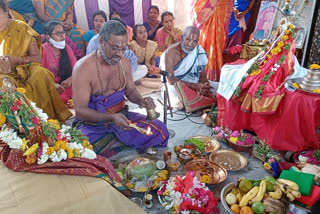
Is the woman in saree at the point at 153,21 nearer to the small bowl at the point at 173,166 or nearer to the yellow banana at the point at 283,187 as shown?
the small bowl at the point at 173,166

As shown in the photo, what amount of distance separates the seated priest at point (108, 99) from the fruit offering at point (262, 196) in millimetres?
1329

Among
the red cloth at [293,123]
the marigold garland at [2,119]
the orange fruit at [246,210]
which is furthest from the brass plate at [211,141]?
the marigold garland at [2,119]

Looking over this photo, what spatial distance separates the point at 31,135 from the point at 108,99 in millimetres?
1339

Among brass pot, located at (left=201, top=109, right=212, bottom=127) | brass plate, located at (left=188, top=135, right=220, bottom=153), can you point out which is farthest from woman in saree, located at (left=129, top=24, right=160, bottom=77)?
brass plate, located at (left=188, top=135, right=220, bottom=153)

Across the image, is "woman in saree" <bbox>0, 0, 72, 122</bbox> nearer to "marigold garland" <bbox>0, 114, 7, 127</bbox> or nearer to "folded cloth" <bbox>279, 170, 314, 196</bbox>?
"marigold garland" <bbox>0, 114, 7, 127</bbox>

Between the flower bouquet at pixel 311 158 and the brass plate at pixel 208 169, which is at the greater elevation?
the flower bouquet at pixel 311 158

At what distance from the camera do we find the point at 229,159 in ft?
11.4

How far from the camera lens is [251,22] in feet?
25.5

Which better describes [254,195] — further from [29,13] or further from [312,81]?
[29,13]

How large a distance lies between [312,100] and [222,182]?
4.85 ft

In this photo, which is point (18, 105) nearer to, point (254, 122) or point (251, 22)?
point (254, 122)

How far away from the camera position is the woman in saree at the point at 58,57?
483 cm

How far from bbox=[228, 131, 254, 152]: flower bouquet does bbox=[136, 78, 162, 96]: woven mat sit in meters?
2.59

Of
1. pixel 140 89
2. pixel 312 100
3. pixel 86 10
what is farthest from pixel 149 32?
pixel 312 100
